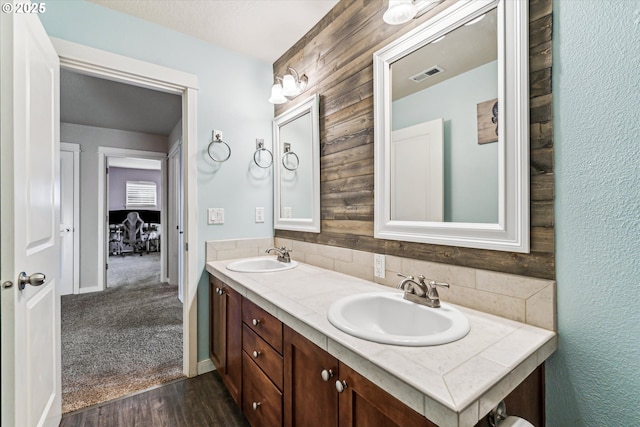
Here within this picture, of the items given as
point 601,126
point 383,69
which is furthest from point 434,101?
point 601,126

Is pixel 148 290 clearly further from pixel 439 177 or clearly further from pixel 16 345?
pixel 439 177

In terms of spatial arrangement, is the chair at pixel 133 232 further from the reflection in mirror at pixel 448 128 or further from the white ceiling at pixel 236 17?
the reflection in mirror at pixel 448 128

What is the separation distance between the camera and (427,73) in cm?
130

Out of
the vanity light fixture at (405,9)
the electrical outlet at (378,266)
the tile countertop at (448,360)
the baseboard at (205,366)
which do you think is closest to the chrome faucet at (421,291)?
the tile countertop at (448,360)

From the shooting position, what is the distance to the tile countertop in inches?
24.1

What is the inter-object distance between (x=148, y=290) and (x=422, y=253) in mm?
4114

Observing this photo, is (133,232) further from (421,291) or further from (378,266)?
(421,291)

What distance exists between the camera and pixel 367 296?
124cm

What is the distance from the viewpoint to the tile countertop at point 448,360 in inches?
24.1

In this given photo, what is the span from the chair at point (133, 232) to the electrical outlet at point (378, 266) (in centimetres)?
778

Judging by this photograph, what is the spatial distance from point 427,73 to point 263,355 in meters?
1.48

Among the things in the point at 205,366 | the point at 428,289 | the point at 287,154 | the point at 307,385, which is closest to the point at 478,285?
the point at 428,289

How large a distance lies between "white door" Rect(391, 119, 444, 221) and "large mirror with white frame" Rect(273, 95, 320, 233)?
2.12 feet

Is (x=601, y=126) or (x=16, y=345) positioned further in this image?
(x=16, y=345)
